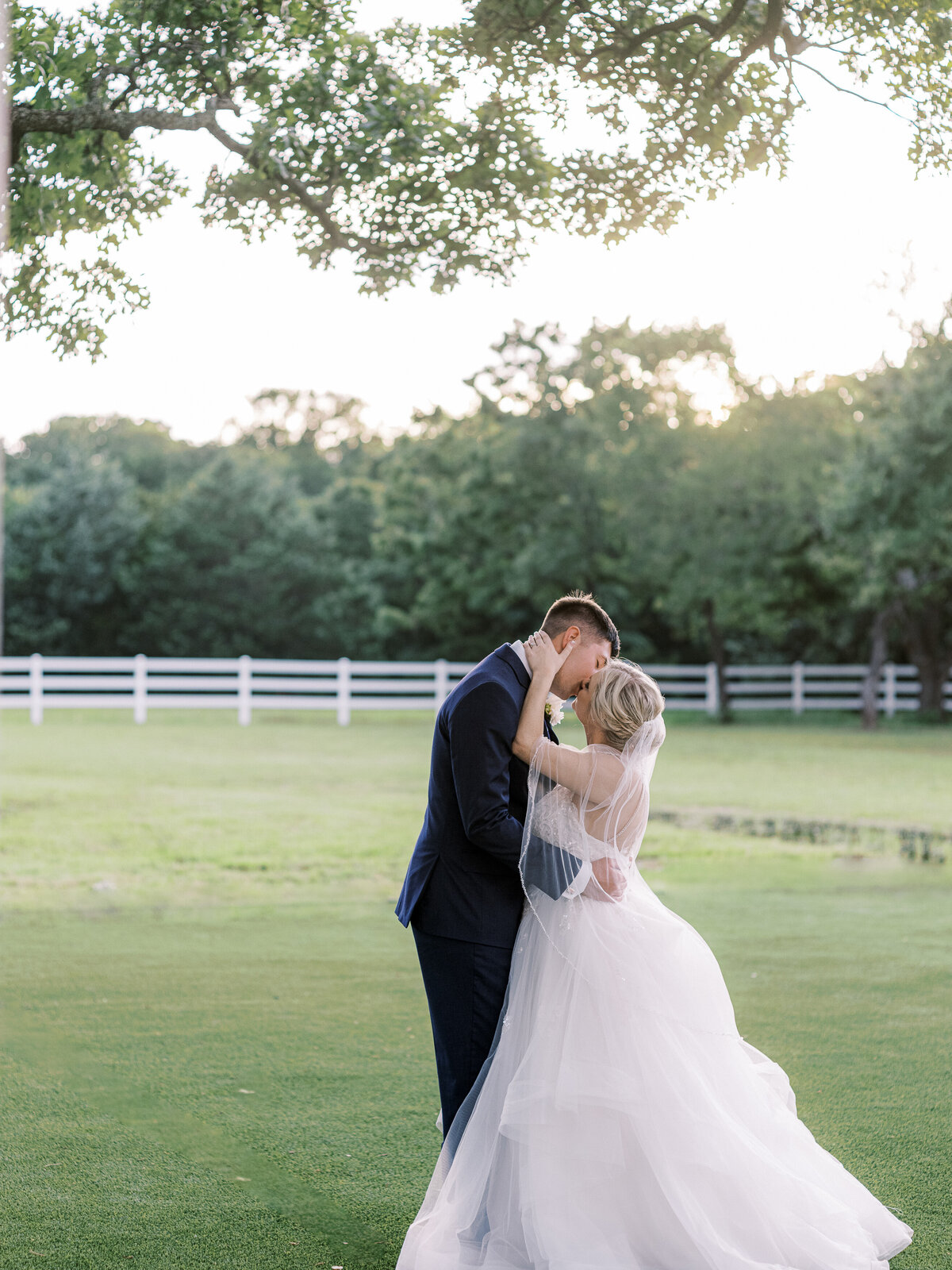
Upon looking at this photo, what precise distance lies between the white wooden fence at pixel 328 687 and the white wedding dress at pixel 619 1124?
22791 millimetres

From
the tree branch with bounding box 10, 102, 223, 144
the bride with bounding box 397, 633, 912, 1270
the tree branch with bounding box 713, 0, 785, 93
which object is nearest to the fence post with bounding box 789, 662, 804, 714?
the tree branch with bounding box 713, 0, 785, 93

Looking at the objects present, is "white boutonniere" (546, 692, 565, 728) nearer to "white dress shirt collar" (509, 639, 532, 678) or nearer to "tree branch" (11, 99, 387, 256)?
"white dress shirt collar" (509, 639, 532, 678)

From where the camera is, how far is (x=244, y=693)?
27.0 metres

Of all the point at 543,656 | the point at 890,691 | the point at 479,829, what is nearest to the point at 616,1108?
the point at 479,829

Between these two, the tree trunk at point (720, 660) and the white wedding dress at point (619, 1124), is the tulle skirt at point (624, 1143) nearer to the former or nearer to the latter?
the white wedding dress at point (619, 1124)

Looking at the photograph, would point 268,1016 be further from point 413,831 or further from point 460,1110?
point 413,831

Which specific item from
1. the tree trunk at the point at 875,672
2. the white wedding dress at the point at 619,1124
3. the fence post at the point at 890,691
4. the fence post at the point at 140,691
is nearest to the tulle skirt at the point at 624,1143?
the white wedding dress at the point at 619,1124

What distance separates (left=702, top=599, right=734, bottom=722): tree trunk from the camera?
3083cm

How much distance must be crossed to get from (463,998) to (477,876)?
365mm

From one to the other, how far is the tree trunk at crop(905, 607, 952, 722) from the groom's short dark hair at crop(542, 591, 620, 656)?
29014 millimetres

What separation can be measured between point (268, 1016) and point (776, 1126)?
3.37 m

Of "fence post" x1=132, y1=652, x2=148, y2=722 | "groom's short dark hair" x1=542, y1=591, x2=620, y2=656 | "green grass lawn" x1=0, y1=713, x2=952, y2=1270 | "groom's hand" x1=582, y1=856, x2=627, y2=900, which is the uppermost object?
"groom's short dark hair" x1=542, y1=591, x2=620, y2=656

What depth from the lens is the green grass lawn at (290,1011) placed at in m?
4.24

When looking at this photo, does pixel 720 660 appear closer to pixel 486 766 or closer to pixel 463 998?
pixel 463 998
